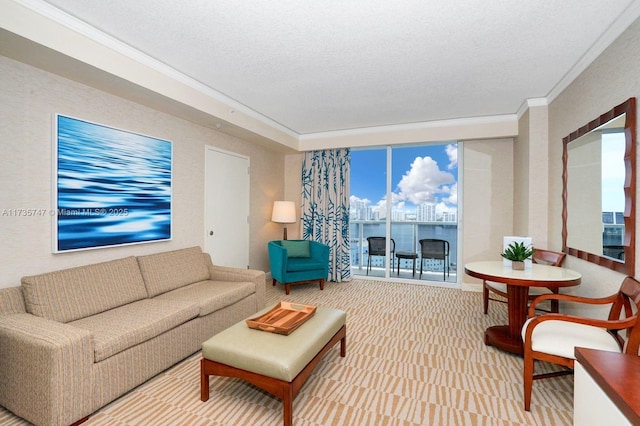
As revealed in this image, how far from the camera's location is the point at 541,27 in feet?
7.22

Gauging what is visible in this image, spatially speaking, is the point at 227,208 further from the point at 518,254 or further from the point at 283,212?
the point at 518,254

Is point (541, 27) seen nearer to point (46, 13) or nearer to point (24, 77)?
point (46, 13)

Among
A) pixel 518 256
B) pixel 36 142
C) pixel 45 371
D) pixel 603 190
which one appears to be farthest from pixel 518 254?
pixel 36 142

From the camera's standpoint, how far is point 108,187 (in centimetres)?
273

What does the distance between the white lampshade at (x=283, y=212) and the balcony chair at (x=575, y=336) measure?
3685 mm

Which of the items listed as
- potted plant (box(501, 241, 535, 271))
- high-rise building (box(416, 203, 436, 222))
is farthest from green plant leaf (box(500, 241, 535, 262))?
high-rise building (box(416, 203, 436, 222))

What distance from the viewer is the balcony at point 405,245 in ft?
16.9

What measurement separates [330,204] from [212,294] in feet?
9.59

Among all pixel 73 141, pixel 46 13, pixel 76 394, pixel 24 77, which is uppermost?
pixel 46 13

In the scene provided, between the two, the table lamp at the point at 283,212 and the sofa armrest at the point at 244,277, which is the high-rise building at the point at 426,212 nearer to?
the table lamp at the point at 283,212

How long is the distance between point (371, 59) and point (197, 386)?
2.97 metres

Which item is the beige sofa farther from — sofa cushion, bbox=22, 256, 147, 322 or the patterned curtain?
the patterned curtain

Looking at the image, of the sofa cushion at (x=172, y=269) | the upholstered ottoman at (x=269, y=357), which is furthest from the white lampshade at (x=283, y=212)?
the upholstered ottoman at (x=269, y=357)

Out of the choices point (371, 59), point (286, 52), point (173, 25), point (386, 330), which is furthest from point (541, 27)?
point (386, 330)
